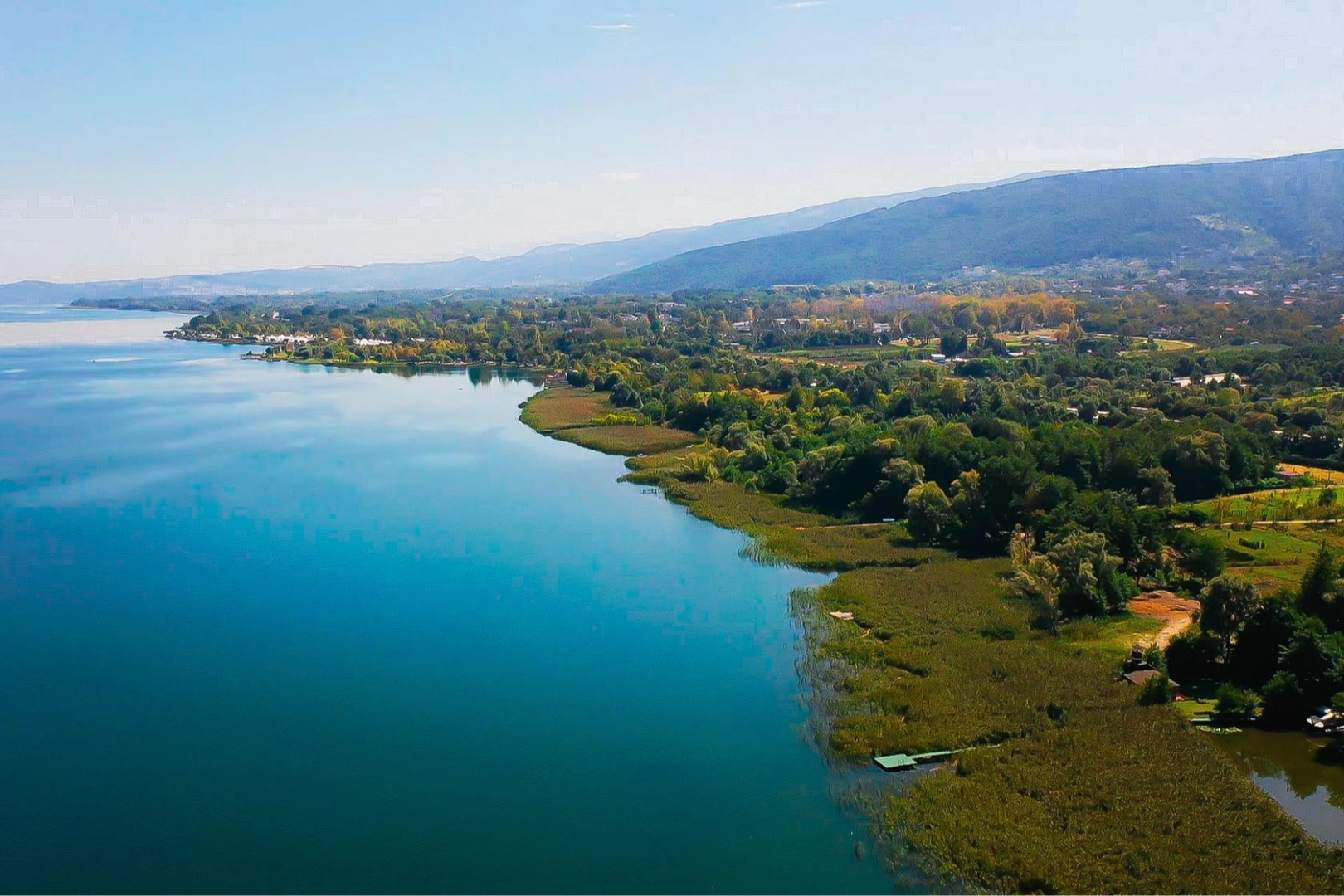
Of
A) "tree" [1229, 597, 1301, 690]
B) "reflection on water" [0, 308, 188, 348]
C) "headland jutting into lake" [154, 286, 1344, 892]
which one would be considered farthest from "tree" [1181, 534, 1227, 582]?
"reflection on water" [0, 308, 188, 348]

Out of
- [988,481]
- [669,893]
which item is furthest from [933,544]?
[669,893]

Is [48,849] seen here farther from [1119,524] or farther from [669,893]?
[1119,524]

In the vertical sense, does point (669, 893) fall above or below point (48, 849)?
below

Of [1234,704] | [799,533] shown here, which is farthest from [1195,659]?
[799,533]

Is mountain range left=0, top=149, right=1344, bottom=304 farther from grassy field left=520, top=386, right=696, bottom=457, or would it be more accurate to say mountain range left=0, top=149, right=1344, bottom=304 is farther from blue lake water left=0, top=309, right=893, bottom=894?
blue lake water left=0, top=309, right=893, bottom=894

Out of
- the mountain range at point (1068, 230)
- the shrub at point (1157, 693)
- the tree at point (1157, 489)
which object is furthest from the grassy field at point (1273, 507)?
the mountain range at point (1068, 230)

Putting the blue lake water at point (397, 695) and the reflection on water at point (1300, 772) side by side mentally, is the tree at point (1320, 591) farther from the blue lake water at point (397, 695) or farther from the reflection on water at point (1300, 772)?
the blue lake water at point (397, 695)
